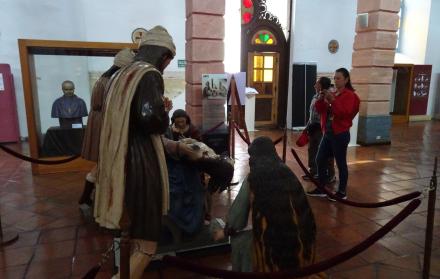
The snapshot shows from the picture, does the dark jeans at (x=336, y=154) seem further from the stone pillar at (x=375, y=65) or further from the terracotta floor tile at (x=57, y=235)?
the stone pillar at (x=375, y=65)

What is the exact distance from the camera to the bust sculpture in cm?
557

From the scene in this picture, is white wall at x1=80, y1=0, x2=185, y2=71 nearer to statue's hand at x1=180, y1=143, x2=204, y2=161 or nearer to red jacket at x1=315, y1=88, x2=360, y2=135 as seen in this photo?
red jacket at x1=315, y1=88, x2=360, y2=135

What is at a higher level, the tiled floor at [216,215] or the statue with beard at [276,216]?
the statue with beard at [276,216]

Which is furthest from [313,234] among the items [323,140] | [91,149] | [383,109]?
[383,109]

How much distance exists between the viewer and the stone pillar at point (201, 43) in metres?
5.73

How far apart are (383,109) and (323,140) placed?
413cm

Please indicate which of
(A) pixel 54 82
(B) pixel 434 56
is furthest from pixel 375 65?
(A) pixel 54 82

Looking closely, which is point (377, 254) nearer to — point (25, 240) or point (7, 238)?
point (25, 240)

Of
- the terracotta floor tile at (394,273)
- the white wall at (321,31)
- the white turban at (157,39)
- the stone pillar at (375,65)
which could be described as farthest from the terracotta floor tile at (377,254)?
the white wall at (321,31)

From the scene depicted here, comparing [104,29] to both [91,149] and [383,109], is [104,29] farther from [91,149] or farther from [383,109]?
[383,109]

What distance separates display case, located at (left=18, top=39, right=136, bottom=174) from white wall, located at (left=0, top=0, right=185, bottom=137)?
2.48 metres

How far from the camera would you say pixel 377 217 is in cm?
390

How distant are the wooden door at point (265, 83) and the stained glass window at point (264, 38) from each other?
299 mm

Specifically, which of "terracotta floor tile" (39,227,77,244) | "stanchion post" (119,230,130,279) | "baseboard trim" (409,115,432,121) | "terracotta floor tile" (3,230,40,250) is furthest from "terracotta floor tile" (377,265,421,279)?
"baseboard trim" (409,115,432,121)
